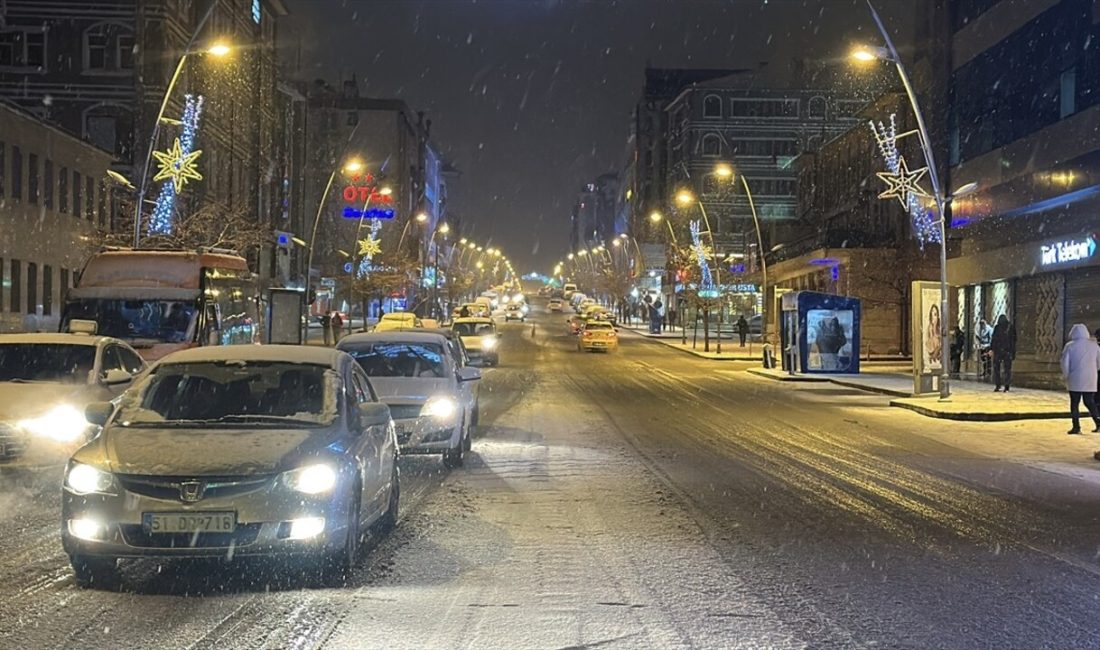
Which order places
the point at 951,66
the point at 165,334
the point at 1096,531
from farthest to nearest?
the point at 951,66, the point at 165,334, the point at 1096,531

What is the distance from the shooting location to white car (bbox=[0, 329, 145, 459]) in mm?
11680

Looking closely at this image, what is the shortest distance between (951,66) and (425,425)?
28.1 meters

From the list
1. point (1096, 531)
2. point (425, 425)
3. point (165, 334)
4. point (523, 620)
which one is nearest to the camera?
Answer: point (523, 620)

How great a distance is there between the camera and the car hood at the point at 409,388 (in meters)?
13.4

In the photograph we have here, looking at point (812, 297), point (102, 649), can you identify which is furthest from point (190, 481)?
point (812, 297)

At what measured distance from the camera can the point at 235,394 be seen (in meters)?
8.71

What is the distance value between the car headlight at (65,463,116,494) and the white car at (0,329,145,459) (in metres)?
4.42

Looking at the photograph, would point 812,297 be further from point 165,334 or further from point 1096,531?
point 1096,531

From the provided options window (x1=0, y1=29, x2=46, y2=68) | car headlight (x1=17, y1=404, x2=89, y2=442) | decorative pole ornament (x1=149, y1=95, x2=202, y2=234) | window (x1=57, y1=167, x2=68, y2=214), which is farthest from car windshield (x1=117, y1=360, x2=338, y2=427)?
A: window (x1=0, y1=29, x2=46, y2=68)

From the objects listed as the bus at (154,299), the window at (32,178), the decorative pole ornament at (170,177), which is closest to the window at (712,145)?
the decorative pole ornament at (170,177)

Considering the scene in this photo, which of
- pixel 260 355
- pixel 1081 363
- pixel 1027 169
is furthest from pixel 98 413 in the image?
pixel 1027 169

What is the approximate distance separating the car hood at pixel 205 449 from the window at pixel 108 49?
153 feet

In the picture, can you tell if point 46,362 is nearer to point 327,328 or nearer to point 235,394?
point 235,394

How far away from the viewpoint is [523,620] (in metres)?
6.57
